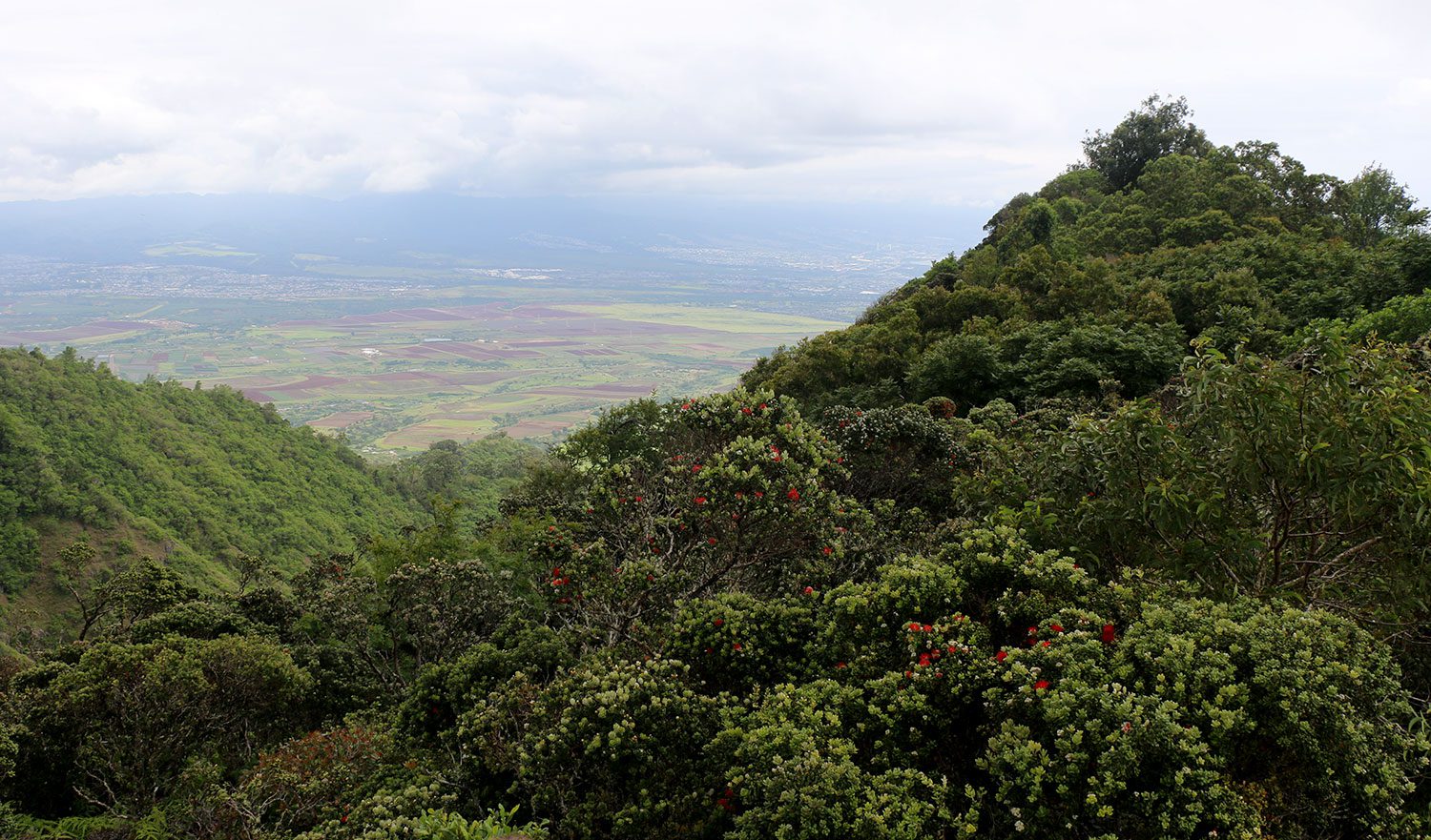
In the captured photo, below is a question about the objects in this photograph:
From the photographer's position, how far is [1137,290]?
22.0 metres

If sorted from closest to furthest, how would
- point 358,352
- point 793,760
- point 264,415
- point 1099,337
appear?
point 793,760 → point 1099,337 → point 264,415 → point 358,352

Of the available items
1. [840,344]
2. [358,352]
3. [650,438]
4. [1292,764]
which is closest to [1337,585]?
[1292,764]

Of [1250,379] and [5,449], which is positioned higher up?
[1250,379]

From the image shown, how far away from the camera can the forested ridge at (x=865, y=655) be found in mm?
4152

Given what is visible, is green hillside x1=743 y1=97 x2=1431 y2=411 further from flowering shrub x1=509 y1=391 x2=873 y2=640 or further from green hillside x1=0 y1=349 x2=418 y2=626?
green hillside x1=0 y1=349 x2=418 y2=626

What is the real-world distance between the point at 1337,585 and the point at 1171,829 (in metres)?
3.40

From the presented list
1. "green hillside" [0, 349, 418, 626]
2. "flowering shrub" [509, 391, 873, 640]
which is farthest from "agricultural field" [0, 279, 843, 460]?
"flowering shrub" [509, 391, 873, 640]

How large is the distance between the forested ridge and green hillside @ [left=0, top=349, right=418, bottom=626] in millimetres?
24925

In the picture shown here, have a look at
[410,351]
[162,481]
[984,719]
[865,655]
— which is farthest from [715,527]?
[410,351]

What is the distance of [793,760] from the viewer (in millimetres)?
4449

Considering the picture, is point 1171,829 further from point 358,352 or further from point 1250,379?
point 358,352

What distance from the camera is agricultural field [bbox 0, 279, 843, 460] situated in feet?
343

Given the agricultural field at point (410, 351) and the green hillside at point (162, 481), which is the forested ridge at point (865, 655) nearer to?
the green hillside at point (162, 481)

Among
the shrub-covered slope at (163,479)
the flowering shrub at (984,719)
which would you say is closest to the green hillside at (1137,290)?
the flowering shrub at (984,719)
